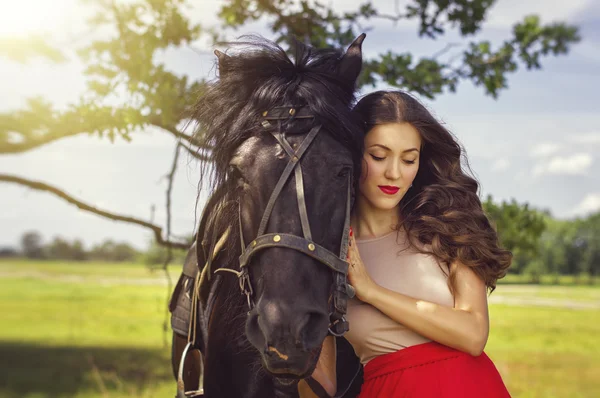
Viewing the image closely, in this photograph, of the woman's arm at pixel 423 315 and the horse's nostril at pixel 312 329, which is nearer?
the horse's nostril at pixel 312 329

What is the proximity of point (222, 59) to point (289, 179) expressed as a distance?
0.91 m

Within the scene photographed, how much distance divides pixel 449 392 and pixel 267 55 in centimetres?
171

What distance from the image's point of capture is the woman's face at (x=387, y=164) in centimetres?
249

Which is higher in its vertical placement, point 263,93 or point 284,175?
point 263,93

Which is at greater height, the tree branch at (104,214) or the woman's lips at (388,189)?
the woman's lips at (388,189)

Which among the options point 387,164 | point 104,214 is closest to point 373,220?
point 387,164

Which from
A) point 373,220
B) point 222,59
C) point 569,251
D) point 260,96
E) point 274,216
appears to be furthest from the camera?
point 569,251

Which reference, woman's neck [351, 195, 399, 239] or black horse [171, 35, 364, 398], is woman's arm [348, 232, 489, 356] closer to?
black horse [171, 35, 364, 398]

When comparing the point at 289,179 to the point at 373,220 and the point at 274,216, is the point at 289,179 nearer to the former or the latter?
the point at 274,216

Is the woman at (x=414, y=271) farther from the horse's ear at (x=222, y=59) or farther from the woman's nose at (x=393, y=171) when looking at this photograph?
the horse's ear at (x=222, y=59)

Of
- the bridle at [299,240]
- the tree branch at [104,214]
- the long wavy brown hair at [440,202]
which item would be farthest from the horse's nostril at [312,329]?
the tree branch at [104,214]

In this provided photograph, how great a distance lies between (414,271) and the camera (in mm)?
2521

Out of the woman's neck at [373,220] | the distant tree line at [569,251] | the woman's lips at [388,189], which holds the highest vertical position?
the woman's lips at [388,189]

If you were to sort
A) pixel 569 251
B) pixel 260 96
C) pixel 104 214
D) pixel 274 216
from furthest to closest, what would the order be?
pixel 569 251 < pixel 104 214 < pixel 260 96 < pixel 274 216
